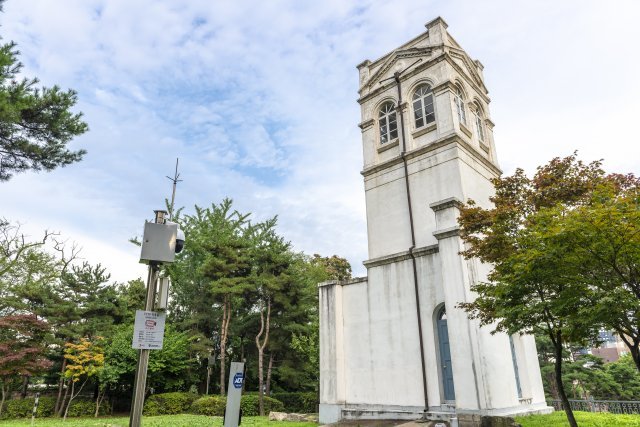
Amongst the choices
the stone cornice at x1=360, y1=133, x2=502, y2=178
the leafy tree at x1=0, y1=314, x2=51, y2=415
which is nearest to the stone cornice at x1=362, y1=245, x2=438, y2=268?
the stone cornice at x1=360, y1=133, x2=502, y2=178

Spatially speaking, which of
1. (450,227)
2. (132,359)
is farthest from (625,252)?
(132,359)

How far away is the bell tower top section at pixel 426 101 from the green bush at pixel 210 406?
1328 cm

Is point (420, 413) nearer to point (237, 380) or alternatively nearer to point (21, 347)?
point (237, 380)

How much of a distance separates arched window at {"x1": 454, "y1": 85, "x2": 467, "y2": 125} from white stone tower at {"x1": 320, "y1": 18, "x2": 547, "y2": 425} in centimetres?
7

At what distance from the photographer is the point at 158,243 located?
5391 mm

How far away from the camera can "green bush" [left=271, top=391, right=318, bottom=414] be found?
71.2ft

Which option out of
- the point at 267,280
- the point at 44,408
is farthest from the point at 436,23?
the point at 44,408

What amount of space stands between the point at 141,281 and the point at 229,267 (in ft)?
31.3

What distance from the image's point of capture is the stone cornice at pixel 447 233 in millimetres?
12492

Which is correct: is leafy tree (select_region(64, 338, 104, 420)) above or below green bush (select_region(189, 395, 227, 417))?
above

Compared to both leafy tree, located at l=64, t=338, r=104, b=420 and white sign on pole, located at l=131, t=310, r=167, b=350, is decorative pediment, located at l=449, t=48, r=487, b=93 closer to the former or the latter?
white sign on pole, located at l=131, t=310, r=167, b=350

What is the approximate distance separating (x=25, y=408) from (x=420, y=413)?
21682 mm

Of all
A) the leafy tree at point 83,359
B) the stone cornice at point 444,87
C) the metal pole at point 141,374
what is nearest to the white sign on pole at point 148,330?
the metal pole at point 141,374

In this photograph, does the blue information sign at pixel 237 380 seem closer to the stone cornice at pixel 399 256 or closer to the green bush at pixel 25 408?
the stone cornice at pixel 399 256
